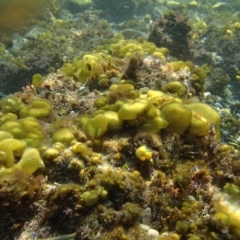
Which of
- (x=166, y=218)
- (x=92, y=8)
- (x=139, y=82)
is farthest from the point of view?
(x=92, y=8)

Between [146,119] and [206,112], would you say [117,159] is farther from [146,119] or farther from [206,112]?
[206,112]

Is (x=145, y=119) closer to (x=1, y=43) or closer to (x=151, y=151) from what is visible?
(x=151, y=151)

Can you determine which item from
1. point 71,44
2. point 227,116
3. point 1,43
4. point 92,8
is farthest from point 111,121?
point 92,8

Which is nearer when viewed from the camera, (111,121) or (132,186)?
(132,186)

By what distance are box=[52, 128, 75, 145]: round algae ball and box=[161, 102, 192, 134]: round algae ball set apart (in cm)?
129

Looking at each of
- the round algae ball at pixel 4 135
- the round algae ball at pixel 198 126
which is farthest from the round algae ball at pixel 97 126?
the round algae ball at pixel 198 126

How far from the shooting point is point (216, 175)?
3.67 metres

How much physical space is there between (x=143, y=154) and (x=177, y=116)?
2.41 ft

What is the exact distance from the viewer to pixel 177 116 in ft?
12.0

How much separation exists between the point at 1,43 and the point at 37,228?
1004 cm

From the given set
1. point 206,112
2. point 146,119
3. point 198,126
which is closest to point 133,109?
point 146,119

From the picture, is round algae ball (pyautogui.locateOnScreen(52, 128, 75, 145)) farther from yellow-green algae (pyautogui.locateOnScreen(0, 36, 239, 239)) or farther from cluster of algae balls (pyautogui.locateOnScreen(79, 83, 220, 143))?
cluster of algae balls (pyautogui.locateOnScreen(79, 83, 220, 143))

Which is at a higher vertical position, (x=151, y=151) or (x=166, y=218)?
(x=151, y=151)

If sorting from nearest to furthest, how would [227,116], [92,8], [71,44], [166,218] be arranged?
1. [166,218]
2. [227,116]
3. [71,44]
4. [92,8]
